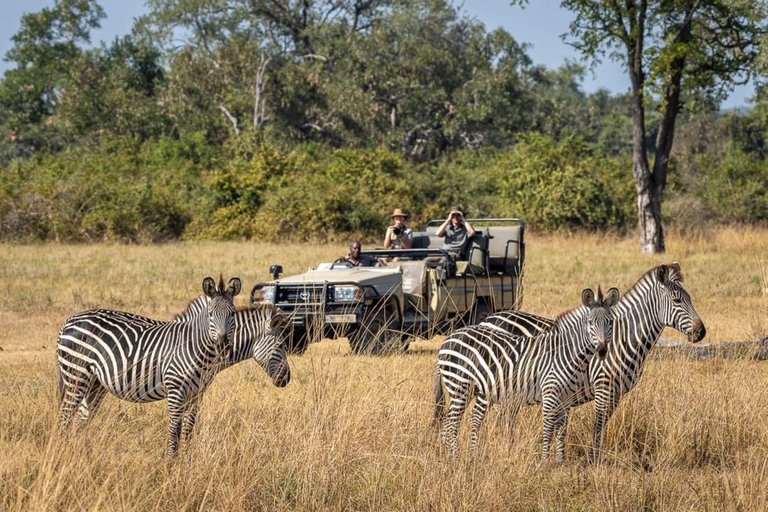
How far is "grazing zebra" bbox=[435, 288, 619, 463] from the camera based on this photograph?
585cm

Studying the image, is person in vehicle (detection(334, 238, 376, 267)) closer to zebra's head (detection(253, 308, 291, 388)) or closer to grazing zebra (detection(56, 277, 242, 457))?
grazing zebra (detection(56, 277, 242, 457))

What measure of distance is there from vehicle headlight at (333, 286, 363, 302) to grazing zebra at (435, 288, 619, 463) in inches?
168

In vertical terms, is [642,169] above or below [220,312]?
above

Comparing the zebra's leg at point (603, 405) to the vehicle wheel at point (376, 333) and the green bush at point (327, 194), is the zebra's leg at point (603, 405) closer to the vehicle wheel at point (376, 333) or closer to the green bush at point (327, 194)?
the vehicle wheel at point (376, 333)

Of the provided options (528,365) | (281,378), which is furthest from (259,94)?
(528,365)

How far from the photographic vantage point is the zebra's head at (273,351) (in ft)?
19.8

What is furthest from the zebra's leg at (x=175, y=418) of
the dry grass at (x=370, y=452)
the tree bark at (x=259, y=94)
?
the tree bark at (x=259, y=94)

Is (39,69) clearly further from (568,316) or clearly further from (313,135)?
(568,316)

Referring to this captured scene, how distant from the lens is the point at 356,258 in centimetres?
1212

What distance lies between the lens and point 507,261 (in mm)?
13188

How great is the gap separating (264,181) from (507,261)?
1866cm

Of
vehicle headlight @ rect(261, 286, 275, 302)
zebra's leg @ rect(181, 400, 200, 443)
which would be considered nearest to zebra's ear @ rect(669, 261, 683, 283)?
zebra's leg @ rect(181, 400, 200, 443)

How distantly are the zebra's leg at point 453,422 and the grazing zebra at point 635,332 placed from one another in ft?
2.35

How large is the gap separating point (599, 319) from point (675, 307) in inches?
26.8
